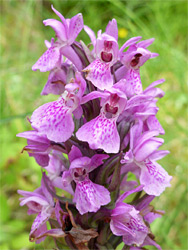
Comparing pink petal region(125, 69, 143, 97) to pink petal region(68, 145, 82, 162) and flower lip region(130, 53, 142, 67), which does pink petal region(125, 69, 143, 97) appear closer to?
flower lip region(130, 53, 142, 67)

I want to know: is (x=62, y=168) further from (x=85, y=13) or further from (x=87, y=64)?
(x=85, y=13)

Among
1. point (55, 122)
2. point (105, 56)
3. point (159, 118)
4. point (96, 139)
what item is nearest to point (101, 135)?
point (96, 139)

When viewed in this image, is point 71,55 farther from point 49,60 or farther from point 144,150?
point 144,150

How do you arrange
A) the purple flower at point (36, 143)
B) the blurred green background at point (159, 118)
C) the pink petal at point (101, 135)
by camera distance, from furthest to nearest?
the blurred green background at point (159, 118), the purple flower at point (36, 143), the pink petal at point (101, 135)

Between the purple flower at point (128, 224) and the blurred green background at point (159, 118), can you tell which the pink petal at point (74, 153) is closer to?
the purple flower at point (128, 224)

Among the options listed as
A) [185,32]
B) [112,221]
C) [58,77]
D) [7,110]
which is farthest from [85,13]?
[112,221]

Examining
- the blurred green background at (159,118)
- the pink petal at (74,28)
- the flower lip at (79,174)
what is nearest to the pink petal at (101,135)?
the flower lip at (79,174)

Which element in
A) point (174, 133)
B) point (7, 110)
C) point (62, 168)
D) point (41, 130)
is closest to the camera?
point (41, 130)
